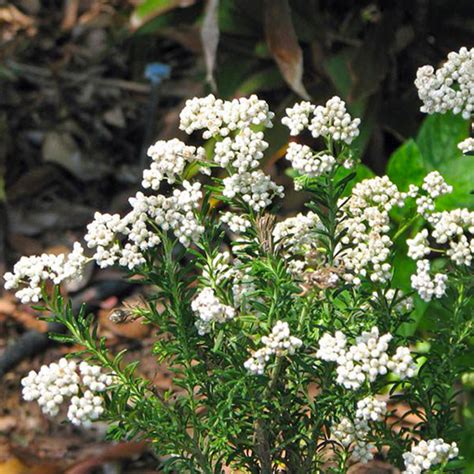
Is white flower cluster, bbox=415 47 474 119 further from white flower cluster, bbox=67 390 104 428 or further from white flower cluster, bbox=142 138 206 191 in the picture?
white flower cluster, bbox=67 390 104 428

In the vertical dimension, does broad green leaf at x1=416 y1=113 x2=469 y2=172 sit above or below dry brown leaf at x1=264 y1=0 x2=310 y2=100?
below

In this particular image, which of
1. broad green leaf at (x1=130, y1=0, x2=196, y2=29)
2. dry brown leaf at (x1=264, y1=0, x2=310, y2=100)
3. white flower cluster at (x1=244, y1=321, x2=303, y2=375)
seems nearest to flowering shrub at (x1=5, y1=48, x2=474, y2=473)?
white flower cluster at (x1=244, y1=321, x2=303, y2=375)

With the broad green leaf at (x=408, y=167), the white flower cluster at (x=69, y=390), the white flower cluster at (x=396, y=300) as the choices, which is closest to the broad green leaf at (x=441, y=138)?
the broad green leaf at (x=408, y=167)

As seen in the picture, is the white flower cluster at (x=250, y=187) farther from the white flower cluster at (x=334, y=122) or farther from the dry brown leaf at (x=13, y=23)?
the dry brown leaf at (x=13, y=23)

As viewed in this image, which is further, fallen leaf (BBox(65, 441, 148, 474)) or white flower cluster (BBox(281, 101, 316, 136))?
fallen leaf (BBox(65, 441, 148, 474))

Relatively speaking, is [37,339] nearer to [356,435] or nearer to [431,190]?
[356,435]

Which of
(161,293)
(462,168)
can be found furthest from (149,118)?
(161,293)

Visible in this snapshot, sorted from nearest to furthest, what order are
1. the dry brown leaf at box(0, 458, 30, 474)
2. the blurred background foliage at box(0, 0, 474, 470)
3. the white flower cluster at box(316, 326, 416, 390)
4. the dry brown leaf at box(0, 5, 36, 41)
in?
the white flower cluster at box(316, 326, 416, 390)
the dry brown leaf at box(0, 458, 30, 474)
the blurred background foliage at box(0, 0, 474, 470)
the dry brown leaf at box(0, 5, 36, 41)
